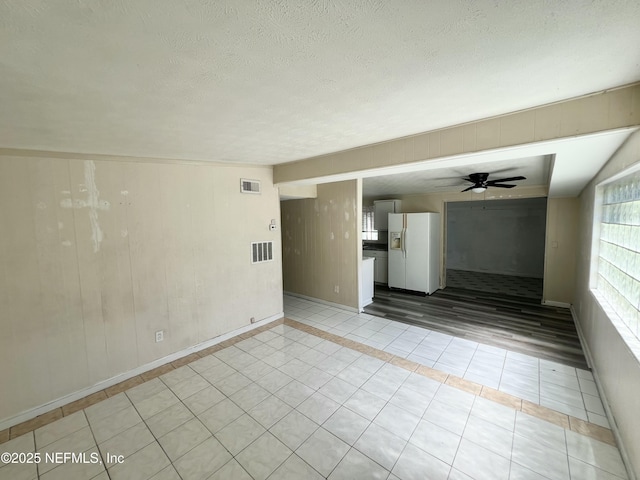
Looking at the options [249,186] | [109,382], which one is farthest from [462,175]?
[109,382]

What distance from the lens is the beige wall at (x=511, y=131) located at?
171cm

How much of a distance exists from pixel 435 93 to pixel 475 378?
9.38 ft

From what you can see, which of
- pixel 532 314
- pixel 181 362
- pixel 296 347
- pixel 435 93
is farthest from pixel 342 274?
pixel 435 93

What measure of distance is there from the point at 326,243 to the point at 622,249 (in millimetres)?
3906

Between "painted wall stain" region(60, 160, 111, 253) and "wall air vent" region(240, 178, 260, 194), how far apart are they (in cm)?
165

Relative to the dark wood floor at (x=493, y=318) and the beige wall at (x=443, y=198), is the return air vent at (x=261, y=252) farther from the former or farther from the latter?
the beige wall at (x=443, y=198)

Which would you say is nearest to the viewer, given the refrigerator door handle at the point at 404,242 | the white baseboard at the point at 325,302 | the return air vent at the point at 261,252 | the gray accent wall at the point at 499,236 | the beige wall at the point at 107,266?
the beige wall at the point at 107,266

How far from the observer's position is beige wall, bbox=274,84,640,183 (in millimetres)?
1711

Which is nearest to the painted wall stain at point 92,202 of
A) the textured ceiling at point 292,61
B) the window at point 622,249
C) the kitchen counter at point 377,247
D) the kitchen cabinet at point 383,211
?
the textured ceiling at point 292,61

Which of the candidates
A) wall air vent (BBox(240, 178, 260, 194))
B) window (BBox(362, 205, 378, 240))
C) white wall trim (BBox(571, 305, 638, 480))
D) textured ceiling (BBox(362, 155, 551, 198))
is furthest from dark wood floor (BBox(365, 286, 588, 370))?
wall air vent (BBox(240, 178, 260, 194))

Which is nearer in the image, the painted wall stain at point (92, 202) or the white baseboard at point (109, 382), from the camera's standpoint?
the white baseboard at point (109, 382)

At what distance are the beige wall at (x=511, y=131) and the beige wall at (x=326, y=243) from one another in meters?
1.65

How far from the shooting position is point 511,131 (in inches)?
83.6

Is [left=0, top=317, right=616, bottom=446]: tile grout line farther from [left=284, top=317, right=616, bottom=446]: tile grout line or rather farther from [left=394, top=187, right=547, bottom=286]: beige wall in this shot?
[left=394, top=187, right=547, bottom=286]: beige wall
